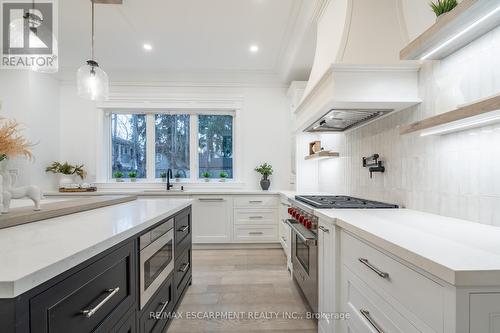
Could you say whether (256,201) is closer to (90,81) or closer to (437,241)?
(90,81)

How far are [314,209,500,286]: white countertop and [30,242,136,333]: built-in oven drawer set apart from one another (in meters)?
1.06

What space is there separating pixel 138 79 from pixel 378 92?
3.90m

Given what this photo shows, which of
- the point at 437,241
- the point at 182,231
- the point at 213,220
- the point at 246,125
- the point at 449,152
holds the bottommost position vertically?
the point at 213,220

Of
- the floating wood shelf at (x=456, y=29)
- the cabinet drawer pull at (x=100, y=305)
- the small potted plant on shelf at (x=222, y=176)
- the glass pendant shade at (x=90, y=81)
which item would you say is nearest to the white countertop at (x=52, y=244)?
the cabinet drawer pull at (x=100, y=305)

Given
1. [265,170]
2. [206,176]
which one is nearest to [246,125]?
[265,170]

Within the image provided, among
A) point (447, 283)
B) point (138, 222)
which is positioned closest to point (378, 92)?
point (447, 283)

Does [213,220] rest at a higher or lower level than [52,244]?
lower

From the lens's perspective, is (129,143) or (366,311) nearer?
(366,311)

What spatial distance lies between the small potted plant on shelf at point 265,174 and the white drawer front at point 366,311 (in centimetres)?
265

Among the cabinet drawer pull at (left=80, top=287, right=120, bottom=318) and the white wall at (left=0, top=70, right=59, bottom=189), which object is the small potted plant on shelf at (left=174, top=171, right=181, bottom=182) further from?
the cabinet drawer pull at (left=80, top=287, right=120, bottom=318)

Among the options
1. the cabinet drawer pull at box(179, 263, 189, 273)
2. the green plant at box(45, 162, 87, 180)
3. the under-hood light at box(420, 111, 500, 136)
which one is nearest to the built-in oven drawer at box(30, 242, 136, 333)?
the cabinet drawer pull at box(179, 263, 189, 273)

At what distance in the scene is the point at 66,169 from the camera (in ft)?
13.1

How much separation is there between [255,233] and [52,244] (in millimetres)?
3046

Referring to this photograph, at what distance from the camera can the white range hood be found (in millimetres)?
1590
